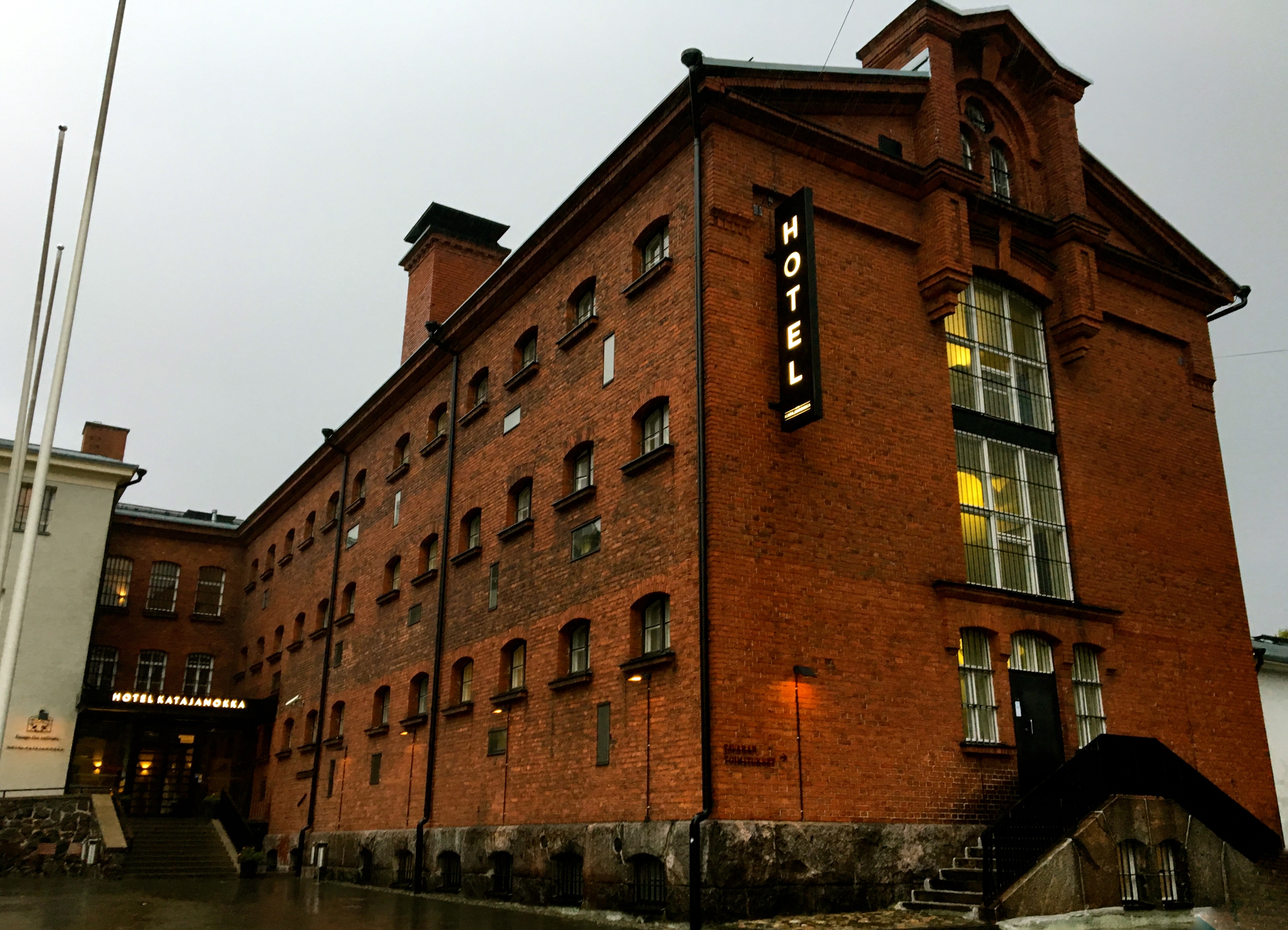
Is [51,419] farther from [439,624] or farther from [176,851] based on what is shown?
[176,851]

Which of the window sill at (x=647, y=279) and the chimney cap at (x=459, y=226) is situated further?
the chimney cap at (x=459, y=226)

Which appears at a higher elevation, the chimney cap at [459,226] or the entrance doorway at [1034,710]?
the chimney cap at [459,226]

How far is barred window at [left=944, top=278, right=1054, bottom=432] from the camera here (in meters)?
18.5

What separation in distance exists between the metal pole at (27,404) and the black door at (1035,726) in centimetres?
1364

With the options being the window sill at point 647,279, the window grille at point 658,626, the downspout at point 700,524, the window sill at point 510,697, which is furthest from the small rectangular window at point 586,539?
the window sill at point 647,279

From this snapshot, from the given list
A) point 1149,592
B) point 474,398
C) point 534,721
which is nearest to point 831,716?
point 534,721

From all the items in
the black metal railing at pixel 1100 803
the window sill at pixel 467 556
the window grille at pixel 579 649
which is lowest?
the black metal railing at pixel 1100 803

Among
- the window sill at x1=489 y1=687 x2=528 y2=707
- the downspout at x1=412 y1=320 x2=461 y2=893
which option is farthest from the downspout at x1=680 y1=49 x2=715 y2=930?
the downspout at x1=412 y1=320 x2=461 y2=893

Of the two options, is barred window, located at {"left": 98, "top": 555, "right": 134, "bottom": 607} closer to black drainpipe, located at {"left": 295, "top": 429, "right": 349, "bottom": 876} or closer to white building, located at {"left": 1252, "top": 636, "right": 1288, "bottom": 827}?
black drainpipe, located at {"left": 295, "top": 429, "right": 349, "bottom": 876}

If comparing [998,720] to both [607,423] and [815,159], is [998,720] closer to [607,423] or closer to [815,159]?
[607,423]

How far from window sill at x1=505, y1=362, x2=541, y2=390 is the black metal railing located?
11.3 m

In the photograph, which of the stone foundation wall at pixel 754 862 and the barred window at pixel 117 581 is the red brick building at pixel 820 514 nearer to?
the stone foundation wall at pixel 754 862

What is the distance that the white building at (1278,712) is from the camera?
910 inches

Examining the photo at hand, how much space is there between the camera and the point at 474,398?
23484 mm
